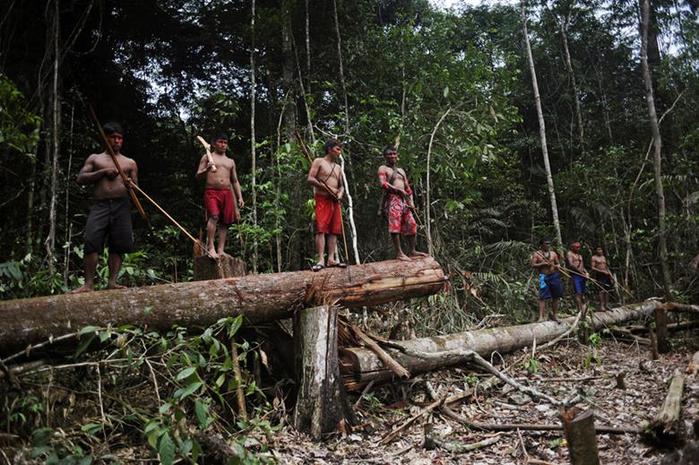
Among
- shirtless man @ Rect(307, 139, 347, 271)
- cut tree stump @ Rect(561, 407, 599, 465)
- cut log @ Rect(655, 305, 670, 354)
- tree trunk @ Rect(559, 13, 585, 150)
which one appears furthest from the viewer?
tree trunk @ Rect(559, 13, 585, 150)

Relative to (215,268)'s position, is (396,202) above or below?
above

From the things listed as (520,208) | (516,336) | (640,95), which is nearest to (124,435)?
(516,336)

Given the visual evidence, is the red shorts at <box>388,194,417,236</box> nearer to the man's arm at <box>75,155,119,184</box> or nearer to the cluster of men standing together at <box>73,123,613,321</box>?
the cluster of men standing together at <box>73,123,613,321</box>

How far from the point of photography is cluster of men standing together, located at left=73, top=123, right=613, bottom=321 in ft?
17.4

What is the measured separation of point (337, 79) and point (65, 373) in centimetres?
1027

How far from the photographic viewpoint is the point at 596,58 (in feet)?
68.8

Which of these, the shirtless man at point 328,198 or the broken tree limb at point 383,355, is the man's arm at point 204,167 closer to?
the shirtless man at point 328,198

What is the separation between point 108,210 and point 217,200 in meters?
1.38

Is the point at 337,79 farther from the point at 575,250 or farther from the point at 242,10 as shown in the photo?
the point at 575,250

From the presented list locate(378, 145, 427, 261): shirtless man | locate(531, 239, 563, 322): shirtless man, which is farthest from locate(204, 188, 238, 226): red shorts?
locate(531, 239, 563, 322): shirtless man

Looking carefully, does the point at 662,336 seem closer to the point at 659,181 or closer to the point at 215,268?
the point at 659,181

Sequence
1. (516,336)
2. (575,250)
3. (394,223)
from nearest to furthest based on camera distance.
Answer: (394,223) < (516,336) < (575,250)

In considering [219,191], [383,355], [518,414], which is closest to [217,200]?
[219,191]

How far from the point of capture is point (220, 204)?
A: 6.41m
